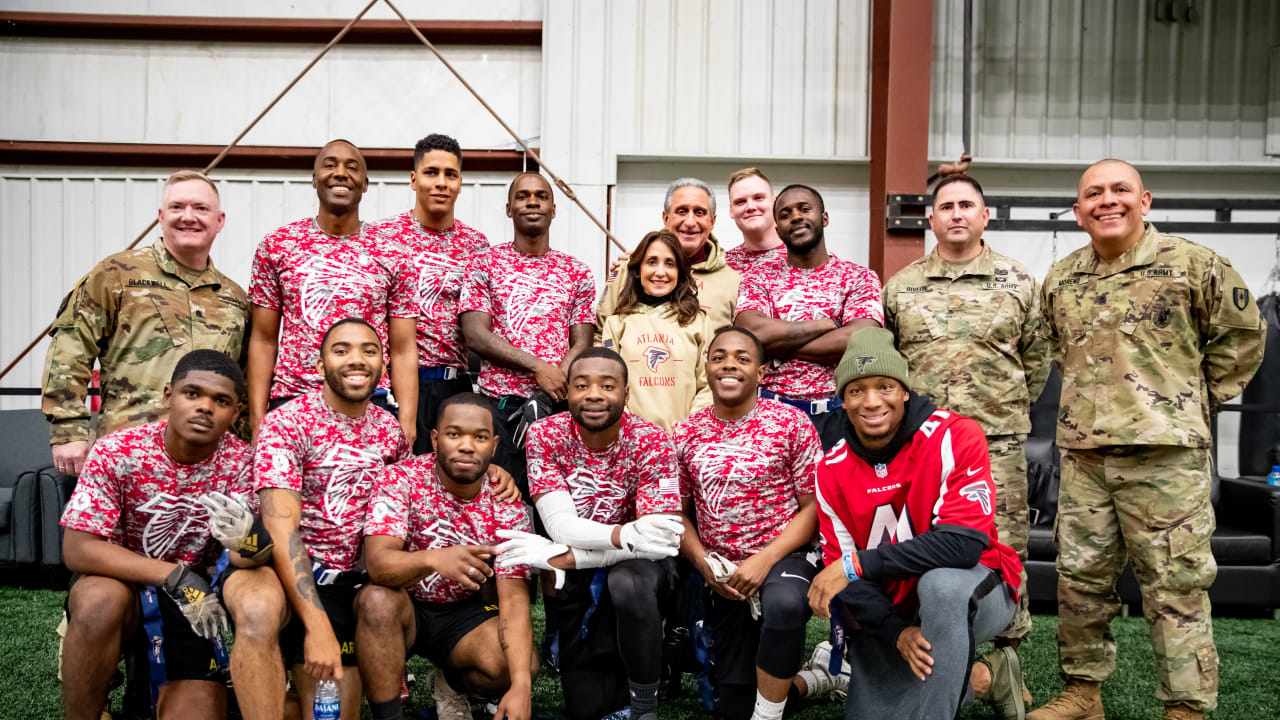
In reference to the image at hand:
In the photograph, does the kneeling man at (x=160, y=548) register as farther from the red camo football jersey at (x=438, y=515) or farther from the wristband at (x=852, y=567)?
the wristband at (x=852, y=567)

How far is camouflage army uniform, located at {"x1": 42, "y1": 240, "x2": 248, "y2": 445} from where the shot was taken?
310cm

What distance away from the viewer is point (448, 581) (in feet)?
9.16

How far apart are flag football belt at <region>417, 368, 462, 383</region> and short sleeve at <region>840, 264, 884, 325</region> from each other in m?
1.53

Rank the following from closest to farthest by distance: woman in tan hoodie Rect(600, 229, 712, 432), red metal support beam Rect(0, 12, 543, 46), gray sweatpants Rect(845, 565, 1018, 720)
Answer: gray sweatpants Rect(845, 565, 1018, 720) → woman in tan hoodie Rect(600, 229, 712, 432) → red metal support beam Rect(0, 12, 543, 46)

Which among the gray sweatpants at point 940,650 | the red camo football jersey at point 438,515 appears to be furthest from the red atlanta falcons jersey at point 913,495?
the red camo football jersey at point 438,515

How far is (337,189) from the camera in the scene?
326 centimetres

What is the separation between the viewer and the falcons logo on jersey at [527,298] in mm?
3383

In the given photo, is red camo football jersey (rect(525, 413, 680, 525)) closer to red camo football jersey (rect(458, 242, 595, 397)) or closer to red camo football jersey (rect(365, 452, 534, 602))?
red camo football jersey (rect(365, 452, 534, 602))

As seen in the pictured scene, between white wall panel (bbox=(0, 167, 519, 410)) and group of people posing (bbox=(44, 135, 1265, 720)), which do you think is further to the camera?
white wall panel (bbox=(0, 167, 519, 410))

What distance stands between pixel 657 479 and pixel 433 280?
1.25 m

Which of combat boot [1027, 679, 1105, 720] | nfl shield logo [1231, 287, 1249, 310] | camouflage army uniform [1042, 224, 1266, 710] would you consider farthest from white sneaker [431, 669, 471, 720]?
nfl shield logo [1231, 287, 1249, 310]

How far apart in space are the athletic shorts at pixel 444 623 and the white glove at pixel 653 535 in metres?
0.49

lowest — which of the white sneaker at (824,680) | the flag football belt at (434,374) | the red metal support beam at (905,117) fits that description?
the white sneaker at (824,680)

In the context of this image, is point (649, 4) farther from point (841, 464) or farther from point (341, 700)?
point (341, 700)
